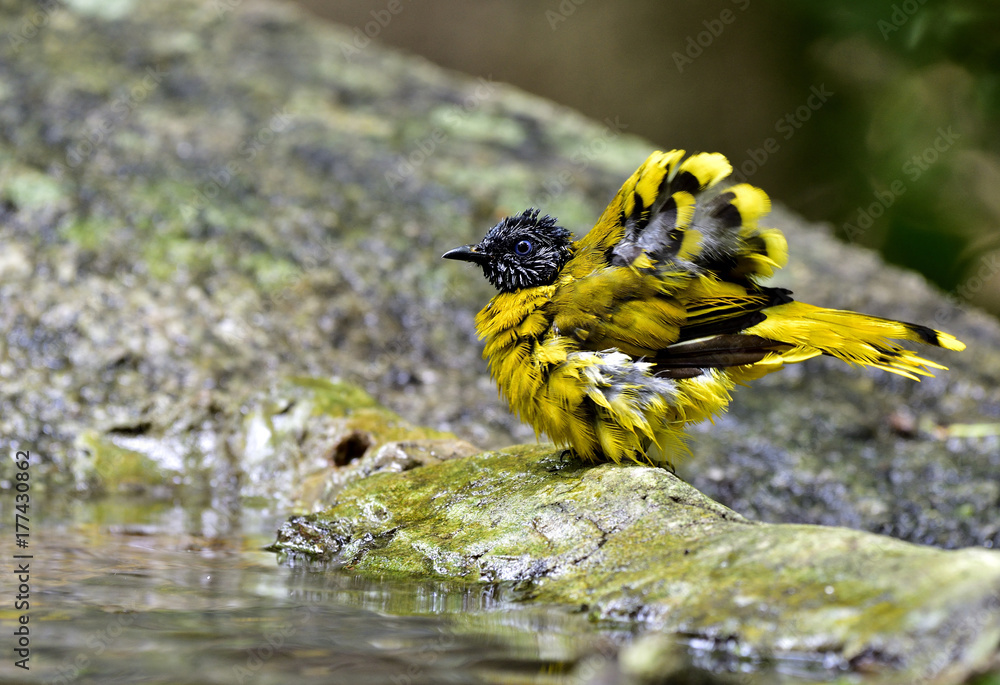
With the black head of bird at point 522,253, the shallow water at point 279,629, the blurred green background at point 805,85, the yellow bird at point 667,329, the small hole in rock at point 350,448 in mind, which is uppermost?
the blurred green background at point 805,85

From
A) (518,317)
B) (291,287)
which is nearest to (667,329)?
(518,317)

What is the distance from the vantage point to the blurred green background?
8.00 m

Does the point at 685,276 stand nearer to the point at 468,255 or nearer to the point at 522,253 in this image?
the point at 522,253

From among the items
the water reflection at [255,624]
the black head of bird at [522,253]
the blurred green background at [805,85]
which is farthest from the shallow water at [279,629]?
the blurred green background at [805,85]

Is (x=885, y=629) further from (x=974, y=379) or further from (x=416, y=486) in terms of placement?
(x=974, y=379)

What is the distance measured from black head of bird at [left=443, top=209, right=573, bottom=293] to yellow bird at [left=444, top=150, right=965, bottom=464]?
23cm

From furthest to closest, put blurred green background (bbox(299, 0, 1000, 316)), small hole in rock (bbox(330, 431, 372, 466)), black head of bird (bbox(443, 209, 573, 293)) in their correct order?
blurred green background (bbox(299, 0, 1000, 316))
small hole in rock (bbox(330, 431, 372, 466))
black head of bird (bbox(443, 209, 573, 293))

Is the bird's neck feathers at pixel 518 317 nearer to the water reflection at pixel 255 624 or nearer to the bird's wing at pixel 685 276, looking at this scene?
the bird's wing at pixel 685 276

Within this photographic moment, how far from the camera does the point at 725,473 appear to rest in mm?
4254

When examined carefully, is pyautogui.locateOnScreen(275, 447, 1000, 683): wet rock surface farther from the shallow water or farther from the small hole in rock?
the small hole in rock

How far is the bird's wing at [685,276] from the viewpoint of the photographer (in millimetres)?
2934

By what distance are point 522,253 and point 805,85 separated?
818 centimetres

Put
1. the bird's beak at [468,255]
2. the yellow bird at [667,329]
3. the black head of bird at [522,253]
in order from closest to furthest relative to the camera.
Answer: the yellow bird at [667,329], the black head of bird at [522,253], the bird's beak at [468,255]

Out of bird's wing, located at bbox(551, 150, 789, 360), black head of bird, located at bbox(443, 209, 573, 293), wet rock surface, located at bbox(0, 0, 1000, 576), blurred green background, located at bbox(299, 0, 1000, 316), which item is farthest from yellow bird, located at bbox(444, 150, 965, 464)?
blurred green background, located at bbox(299, 0, 1000, 316)
